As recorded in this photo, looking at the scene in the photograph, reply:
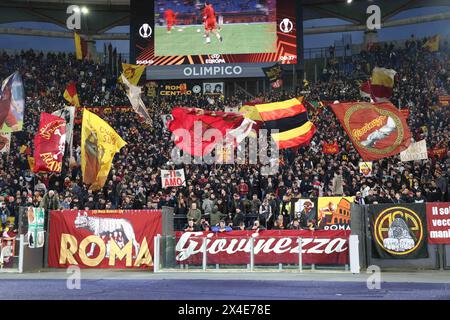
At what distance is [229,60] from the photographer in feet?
127

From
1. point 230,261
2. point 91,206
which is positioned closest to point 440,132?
point 230,261

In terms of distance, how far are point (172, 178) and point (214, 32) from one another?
17.6 m

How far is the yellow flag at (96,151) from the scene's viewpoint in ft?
63.4

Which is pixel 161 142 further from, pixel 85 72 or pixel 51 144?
pixel 85 72

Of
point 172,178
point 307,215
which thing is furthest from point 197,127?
point 307,215

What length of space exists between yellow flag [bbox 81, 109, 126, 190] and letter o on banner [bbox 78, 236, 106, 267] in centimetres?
176

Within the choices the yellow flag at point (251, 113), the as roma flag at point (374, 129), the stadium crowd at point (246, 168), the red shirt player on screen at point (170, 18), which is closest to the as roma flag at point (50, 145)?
the stadium crowd at point (246, 168)

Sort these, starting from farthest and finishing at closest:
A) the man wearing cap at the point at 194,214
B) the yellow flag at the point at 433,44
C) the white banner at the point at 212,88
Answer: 1. the yellow flag at the point at 433,44
2. the white banner at the point at 212,88
3. the man wearing cap at the point at 194,214

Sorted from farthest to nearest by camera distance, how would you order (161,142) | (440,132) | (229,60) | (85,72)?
(85,72) < (229,60) < (161,142) < (440,132)

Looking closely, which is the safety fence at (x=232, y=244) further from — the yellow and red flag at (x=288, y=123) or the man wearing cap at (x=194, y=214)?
the yellow and red flag at (x=288, y=123)

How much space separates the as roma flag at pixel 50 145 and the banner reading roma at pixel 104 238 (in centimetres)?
181

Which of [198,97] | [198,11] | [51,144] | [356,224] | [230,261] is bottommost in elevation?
[230,261]

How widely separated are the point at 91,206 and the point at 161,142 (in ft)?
37.0

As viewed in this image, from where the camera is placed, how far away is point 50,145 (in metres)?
20.5
